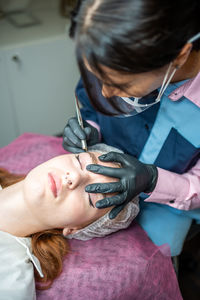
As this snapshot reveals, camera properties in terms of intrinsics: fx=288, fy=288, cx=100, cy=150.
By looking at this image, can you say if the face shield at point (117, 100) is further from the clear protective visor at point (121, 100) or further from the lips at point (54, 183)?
the lips at point (54, 183)

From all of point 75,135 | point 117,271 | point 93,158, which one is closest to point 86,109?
point 75,135

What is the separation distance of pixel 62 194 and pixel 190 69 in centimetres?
63

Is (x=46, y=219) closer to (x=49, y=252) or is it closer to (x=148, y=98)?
(x=49, y=252)

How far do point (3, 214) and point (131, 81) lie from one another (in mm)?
728

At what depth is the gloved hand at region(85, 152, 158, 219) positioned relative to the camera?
1032 mm

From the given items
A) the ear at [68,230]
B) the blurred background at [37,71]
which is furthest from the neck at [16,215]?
the blurred background at [37,71]

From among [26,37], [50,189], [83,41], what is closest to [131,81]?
[83,41]

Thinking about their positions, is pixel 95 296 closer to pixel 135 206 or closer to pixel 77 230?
pixel 77 230

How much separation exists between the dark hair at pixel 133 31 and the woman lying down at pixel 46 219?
19.0 inches

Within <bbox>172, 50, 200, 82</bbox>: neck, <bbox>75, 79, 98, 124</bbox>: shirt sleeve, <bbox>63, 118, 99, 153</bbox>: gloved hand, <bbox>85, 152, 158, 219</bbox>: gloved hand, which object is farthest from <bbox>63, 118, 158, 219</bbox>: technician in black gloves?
<bbox>75, 79, 98, 124</bbox>: shirt sleeve

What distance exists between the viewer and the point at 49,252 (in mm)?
1166

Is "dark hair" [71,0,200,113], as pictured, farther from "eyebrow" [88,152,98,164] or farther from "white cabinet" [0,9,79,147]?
"white cabinet" [0,9,79,147]

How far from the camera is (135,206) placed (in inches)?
48.4

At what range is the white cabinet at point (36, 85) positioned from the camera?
7.00 ft
